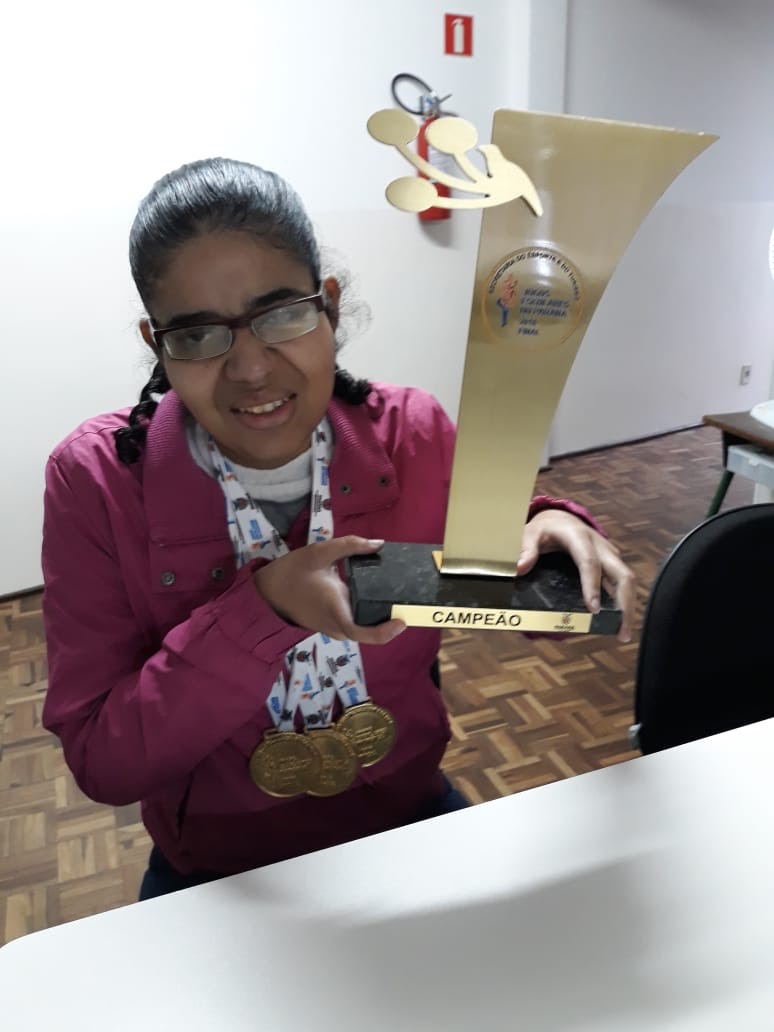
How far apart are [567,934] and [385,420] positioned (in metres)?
0.61

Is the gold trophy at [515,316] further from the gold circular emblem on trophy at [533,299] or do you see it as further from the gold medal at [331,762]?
the gold medal at [331,762]

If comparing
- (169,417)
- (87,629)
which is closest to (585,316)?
(169,417)

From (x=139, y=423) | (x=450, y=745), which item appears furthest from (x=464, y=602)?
(x=450, y=745)

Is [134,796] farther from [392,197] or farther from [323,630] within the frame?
[392,197]

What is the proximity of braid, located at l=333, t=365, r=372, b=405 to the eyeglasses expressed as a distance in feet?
0.82

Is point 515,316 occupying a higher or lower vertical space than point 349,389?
higher

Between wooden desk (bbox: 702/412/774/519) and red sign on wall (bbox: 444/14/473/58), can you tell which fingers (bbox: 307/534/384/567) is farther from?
red sign on wall (bbox: 444/14/473/58)

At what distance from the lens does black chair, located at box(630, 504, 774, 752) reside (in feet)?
3.21

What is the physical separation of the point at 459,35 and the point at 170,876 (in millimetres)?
3089

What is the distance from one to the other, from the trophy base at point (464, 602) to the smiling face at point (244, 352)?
0.18m

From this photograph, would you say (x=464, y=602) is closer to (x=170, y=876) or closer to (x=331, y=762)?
→ (x=331, y=762)

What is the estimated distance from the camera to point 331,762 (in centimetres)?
94

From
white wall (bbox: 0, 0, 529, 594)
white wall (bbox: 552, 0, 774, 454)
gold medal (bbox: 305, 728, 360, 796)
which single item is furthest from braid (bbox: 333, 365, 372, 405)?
white wall (bbox: 552, 0, 774, 454)

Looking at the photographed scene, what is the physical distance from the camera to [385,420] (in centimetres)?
101
